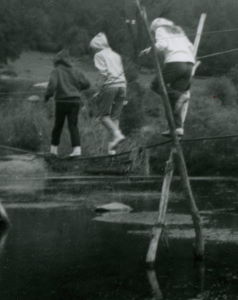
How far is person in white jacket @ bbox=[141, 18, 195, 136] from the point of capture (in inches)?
711

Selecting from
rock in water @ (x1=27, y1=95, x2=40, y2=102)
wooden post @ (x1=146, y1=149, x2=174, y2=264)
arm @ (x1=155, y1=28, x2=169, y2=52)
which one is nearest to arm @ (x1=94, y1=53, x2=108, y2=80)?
arm @ (x1=155, y1=28, x2=169, y2=52)

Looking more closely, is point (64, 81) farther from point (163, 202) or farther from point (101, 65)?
point (163, 202)

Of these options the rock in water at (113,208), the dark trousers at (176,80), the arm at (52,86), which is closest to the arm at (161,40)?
the dark trousers at (176,80)

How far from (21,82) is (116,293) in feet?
172

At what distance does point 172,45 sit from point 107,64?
1.40 meters

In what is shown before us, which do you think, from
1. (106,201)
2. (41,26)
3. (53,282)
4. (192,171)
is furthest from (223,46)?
(53,282)

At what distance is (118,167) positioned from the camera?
52.8 m

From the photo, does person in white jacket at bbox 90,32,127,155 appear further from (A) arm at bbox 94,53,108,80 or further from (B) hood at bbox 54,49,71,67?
(B) hood at bbox 54,49,71,67

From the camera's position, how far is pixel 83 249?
25.0m

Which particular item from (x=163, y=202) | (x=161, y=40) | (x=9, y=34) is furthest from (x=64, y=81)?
(x=9, y=34)

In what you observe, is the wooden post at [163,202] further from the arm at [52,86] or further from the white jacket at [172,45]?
the arm at [52,86]

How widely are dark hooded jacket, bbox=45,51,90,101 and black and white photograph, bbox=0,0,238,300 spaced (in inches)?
1.0

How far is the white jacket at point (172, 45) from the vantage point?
18.0 metres

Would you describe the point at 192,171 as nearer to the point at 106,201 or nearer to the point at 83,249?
the point at 106,201
